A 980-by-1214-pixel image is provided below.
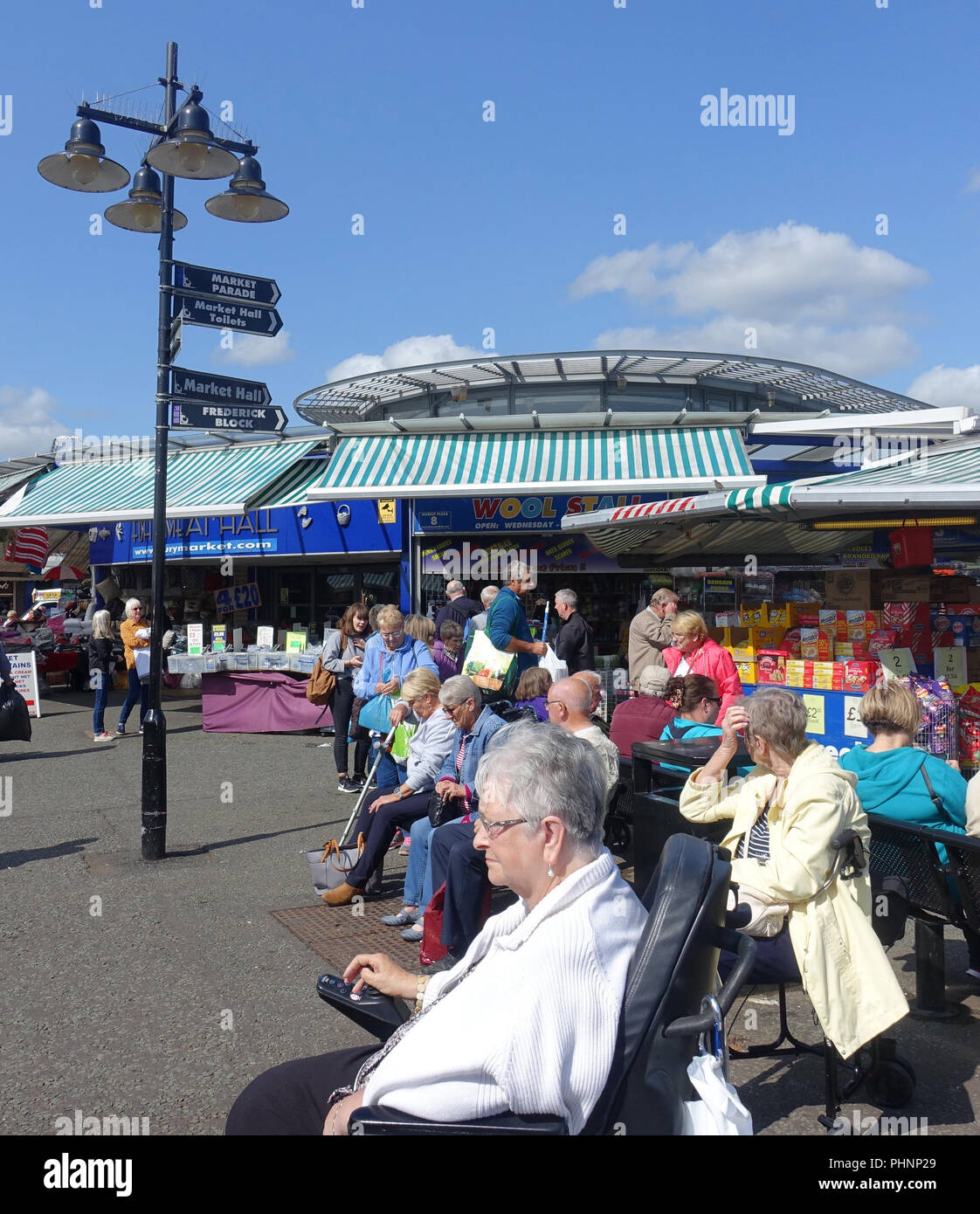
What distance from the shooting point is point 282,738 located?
40.9 feet

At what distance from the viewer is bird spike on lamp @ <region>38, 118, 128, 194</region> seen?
6492mm

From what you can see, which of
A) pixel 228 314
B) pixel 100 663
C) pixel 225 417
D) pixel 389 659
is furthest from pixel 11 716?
pixel 100 663

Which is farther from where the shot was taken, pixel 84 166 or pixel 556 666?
pixel 556 666

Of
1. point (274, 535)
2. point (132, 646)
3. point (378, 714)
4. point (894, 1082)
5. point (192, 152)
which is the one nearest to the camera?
point (894, 1082)

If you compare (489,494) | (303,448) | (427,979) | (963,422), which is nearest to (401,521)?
(489,494)

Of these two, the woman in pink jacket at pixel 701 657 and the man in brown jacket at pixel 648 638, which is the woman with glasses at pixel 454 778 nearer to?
the woman in pink jacket at pixel 701 657

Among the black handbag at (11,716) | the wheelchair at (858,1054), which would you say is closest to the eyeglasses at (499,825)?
the wheelchair at (858,1054)

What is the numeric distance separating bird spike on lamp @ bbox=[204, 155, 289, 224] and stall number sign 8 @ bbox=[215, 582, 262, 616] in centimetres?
1028

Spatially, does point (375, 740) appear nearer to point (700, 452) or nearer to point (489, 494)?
point (489, 494)

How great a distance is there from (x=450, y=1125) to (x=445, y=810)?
3358mm

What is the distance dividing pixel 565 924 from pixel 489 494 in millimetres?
10830

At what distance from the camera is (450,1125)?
2018 mm

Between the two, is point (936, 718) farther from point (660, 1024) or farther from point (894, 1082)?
point (660, 1024)

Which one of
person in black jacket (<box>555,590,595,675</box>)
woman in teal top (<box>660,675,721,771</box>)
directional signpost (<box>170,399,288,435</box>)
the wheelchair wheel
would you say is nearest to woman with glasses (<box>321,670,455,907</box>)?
woman in teal top (<box>660,675,721,771</box>)
